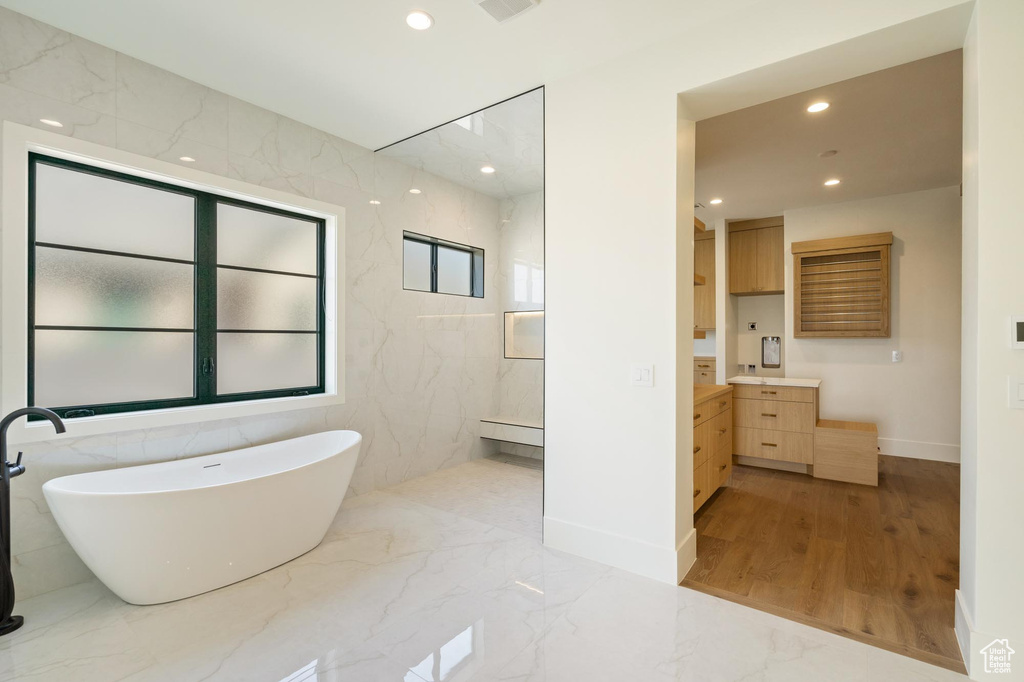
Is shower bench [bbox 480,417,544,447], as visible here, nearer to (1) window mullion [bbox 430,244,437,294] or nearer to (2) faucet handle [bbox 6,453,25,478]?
(1) window mullion [bbox 430,244,437,294]

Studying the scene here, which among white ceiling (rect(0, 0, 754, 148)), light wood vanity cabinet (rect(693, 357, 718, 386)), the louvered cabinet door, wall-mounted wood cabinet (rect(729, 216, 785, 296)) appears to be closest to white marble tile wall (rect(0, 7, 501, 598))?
white ceiling (rect(0, 0, 754, 148))

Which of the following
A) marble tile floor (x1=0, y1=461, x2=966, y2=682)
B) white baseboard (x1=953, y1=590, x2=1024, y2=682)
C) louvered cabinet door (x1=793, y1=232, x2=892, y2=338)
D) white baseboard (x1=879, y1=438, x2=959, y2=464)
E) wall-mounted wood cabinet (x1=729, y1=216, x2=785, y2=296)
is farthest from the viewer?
wall-mounted wood cabinet (x1=729, y1=216, x2=785, y2=296)

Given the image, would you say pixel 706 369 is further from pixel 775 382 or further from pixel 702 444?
pixel 702 444

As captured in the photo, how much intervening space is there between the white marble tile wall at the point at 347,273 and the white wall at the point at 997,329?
345cm

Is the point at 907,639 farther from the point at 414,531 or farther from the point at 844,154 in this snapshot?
the point at 844,154

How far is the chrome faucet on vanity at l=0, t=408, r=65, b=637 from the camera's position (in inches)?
78.9

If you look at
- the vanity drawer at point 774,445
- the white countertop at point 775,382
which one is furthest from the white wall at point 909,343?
the vanity drawer at point 774,445

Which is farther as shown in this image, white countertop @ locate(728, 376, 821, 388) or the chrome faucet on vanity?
white countertop @ locate(728, 376, 821, 388)

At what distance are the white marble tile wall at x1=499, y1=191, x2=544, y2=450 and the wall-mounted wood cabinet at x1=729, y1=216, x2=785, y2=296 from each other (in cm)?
284

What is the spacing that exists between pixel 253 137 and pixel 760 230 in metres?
5.31

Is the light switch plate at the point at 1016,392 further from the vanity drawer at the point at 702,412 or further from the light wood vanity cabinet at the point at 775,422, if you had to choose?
the light wood vanity cabinet at the point at 775,422

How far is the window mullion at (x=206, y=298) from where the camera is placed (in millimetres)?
3006

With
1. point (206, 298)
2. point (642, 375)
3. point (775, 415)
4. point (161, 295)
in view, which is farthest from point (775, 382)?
point (161, 295)

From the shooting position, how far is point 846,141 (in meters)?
3.47
